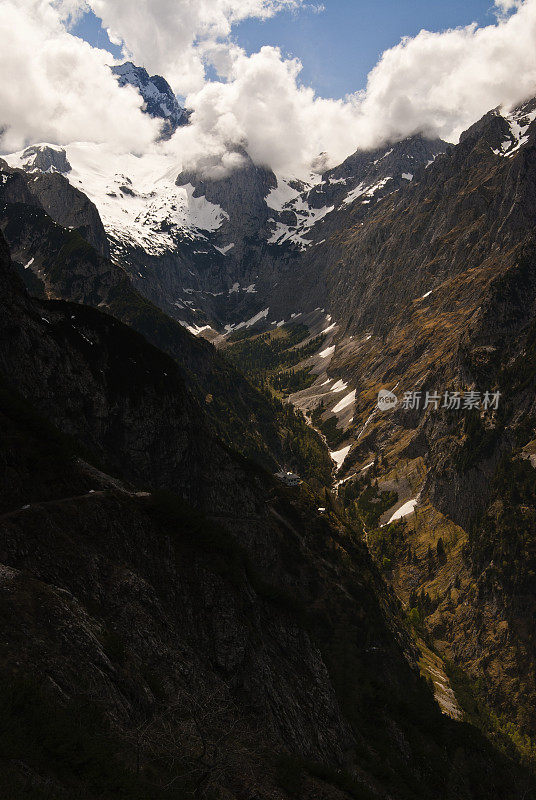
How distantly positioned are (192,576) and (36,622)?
14584 mm

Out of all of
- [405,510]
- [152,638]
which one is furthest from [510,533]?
[152,638]

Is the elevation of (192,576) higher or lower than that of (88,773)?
higher

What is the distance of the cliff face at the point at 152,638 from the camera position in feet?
53.6

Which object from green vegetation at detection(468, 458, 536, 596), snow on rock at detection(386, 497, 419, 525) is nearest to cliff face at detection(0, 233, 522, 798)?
green vegetation at detection(468, 458, 536, 596)

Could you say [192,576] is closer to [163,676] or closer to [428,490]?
[163,676]

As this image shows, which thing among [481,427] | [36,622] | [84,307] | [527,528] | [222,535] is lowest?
[527,528]

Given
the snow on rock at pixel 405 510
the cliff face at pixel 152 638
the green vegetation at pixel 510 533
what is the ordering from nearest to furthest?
the cliff face at pixel 152 638
the green vegetation at pixel 510 533
the snow on rock at pixel 405 510

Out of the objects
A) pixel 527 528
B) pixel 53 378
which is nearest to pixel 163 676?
pixel 53 378

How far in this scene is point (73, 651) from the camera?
1923 cm

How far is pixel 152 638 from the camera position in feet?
84.6

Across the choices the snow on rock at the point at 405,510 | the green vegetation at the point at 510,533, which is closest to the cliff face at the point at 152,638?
the green vegetation at the point at 510,533

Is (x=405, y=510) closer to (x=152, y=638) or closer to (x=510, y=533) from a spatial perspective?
(x=510, y=533)

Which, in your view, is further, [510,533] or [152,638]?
[510,533]

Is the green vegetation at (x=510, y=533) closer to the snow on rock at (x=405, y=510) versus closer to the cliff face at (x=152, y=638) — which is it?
the snow on rock at (x=405, y=510)
